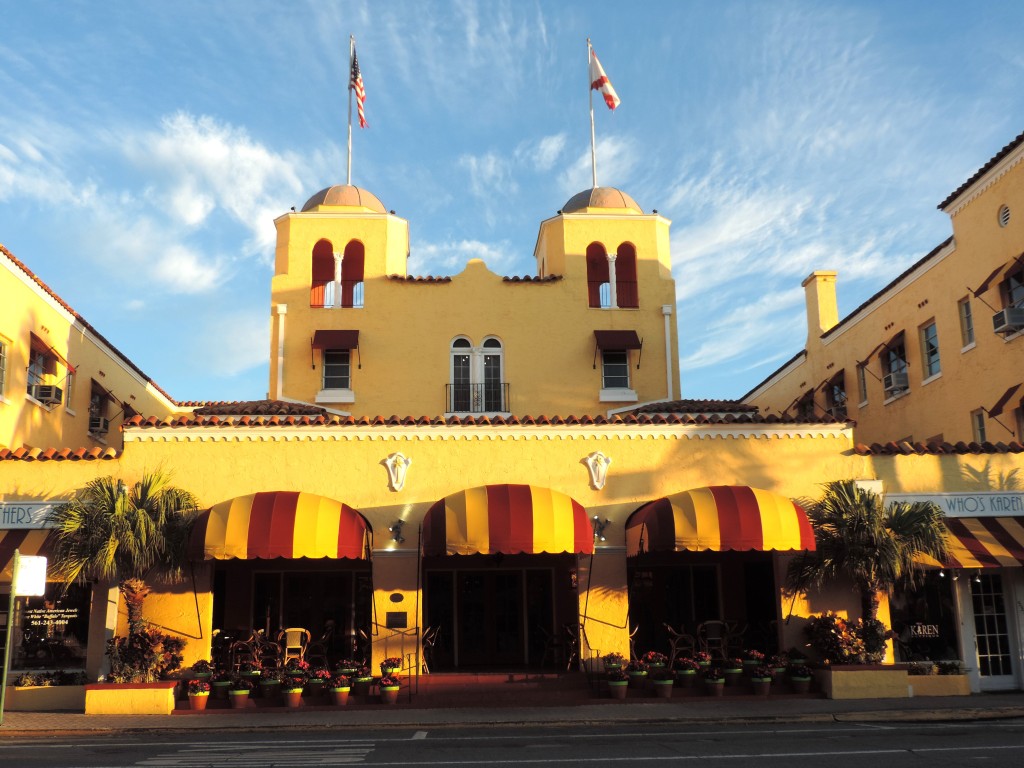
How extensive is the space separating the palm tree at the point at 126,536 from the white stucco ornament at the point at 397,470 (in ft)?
13.2

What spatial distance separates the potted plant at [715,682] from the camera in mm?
17812

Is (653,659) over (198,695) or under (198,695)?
over

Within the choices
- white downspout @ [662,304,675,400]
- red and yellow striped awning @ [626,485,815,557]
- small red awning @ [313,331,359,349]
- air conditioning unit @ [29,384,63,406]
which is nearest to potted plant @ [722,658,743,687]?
red and yellow striped awning @ [626,485,815,557]

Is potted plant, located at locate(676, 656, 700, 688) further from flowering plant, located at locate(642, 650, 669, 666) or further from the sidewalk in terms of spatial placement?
the sidewalk

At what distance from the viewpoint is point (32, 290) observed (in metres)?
23.5

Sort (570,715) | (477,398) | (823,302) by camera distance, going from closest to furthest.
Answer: (570,715) → (477,398) → (823,302)

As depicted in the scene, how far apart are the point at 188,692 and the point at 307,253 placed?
16.3 m

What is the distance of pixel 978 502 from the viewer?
64.1 feet

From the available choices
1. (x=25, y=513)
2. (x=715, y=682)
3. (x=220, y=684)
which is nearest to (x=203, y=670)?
(x=220, y=684)

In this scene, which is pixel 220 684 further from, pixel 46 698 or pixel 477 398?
pixel 477 398

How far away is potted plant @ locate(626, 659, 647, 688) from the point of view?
17891 mm

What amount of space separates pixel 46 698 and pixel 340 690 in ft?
18.8

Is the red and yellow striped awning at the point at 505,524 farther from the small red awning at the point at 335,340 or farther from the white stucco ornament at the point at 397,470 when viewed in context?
the small red awning at the point at 335,340

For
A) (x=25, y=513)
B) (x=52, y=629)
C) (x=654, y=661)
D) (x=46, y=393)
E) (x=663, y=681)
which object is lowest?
(x=663, y=681)
